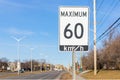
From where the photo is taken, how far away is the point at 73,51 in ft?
30.0

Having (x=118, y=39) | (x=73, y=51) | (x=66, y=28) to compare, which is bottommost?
(x=73, y=51)

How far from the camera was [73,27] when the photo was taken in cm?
888

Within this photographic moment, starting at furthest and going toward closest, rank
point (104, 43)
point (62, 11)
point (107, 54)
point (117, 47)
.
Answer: point (104, 43) < point (107, 54) < point (117, 47) < point (62, 11)

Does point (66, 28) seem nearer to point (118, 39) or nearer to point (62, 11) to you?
point (62, 11)

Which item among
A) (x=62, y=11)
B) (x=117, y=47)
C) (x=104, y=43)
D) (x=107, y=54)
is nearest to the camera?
(x=62, y=11)

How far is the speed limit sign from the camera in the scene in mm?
8750

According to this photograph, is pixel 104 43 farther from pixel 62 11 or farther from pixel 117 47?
pixel 62 11

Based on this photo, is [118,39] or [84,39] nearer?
[84,39]

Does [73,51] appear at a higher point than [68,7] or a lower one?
lower

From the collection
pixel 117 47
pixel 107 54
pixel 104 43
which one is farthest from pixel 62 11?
pixel 104 43

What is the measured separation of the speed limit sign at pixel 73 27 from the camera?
8.75 metres

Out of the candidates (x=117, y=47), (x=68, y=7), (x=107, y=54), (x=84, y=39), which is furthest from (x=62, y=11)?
(x=107, y=54)

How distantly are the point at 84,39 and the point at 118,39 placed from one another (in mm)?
58669

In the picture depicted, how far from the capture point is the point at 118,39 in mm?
66688
